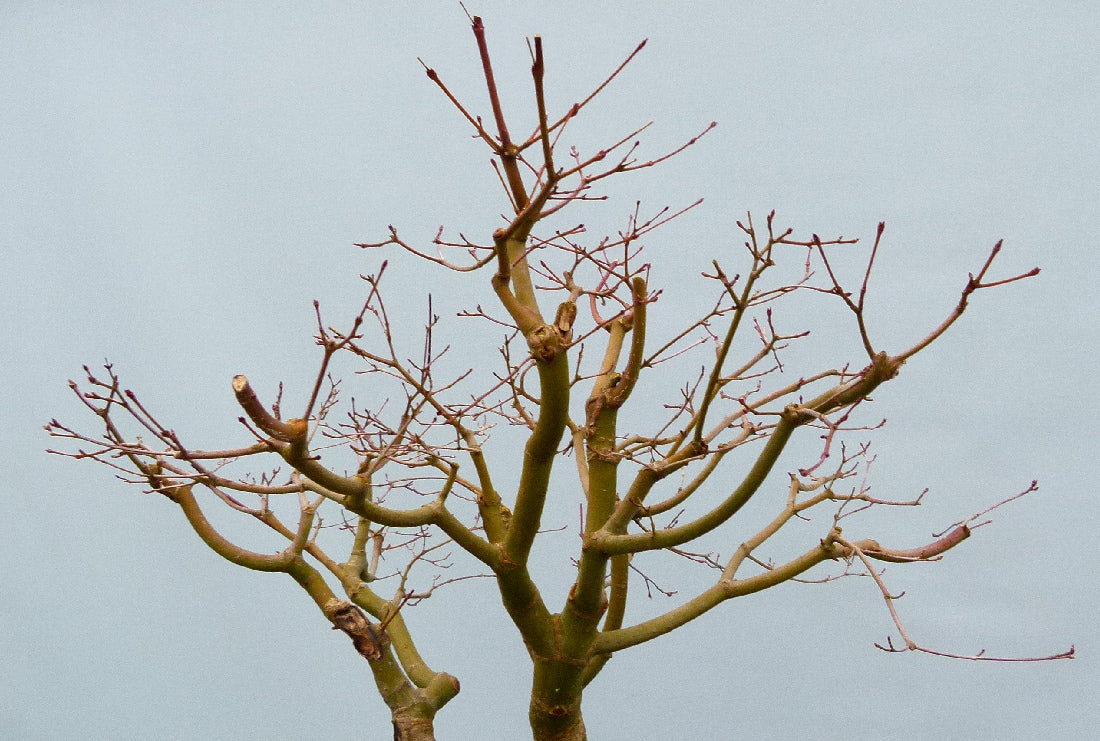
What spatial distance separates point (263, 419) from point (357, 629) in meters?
1.48

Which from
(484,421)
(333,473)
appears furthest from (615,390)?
(333,473)

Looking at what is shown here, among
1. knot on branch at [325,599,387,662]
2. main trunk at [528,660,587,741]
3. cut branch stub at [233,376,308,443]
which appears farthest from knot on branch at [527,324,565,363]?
knot on branch at [325,599,387,662]

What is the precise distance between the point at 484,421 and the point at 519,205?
106 centimetres

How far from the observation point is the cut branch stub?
5.65 ft

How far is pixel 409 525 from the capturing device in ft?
7.83

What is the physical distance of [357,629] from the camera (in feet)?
10.1

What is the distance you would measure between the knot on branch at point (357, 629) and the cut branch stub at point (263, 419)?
4.47 feet

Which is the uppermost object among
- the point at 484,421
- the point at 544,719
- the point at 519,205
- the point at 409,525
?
the point at 484,421

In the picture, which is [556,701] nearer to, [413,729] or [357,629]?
[413,729]

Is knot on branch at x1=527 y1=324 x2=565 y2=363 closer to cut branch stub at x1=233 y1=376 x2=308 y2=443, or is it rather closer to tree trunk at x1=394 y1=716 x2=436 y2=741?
cut branch stub at x1=233 y1=376 x2=308 y2=443

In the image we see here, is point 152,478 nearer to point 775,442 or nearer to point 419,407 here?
point 419,407

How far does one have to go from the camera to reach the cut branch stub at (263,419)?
172 cm

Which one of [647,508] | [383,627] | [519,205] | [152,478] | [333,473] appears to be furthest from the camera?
[383,627]

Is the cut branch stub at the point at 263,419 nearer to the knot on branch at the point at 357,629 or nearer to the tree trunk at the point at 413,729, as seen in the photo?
the knot on branch at the point at 357,629
